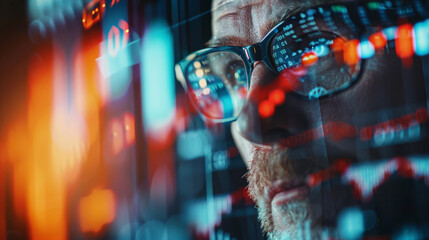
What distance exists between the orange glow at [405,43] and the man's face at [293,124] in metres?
0.01

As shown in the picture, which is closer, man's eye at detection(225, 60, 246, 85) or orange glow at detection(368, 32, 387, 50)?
orange glow at detection(368, 32, 387, 50)

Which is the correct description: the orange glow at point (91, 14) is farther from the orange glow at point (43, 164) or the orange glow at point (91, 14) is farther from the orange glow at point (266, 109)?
the orange glow at point (266, 109)

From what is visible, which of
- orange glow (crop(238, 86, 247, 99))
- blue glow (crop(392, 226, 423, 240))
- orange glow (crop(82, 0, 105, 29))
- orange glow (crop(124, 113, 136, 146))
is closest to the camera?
blue glow (crop(392, 226, 423, 240))

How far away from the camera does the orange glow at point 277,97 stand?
57cm

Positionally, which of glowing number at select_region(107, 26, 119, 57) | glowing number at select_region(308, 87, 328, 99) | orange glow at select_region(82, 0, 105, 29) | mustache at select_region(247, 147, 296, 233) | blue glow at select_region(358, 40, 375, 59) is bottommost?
mustache at select_region(247, 147, 296, 233)

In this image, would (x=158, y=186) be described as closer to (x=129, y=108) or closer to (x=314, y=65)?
(x=129, y=108)

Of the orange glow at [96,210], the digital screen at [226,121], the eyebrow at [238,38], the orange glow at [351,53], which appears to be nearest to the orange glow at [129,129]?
the digital screen at [226,121]

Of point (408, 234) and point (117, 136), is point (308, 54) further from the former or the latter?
point (117, 136)

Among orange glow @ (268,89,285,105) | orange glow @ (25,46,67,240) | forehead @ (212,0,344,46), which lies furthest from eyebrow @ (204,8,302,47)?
orange glow @ (25,46,67,240)

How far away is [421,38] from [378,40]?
0.05 metres

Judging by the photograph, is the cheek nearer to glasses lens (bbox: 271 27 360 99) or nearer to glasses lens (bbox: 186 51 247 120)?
glasses lens (bbox: 271 27 360 99)

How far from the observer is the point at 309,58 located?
531 mm

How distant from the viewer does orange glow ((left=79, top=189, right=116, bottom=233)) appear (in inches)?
30.7

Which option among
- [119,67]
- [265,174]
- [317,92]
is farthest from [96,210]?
[317,92]
